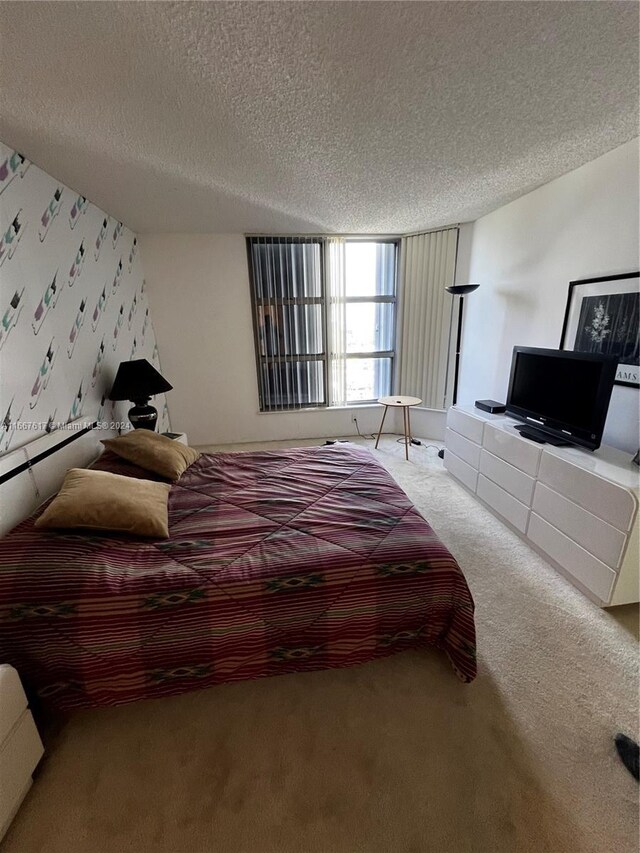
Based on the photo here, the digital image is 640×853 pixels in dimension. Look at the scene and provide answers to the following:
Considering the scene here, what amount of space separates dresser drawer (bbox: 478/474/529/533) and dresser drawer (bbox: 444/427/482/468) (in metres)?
0.16

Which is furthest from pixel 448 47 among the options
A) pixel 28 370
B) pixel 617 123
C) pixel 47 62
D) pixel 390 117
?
pixel 28 370

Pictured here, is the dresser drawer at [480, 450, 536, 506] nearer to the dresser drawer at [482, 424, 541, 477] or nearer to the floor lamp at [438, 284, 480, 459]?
the dresser drawer at [482, 424, 541, 477]

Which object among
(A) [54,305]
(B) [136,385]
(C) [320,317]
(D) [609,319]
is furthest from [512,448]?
(A) [54,305]

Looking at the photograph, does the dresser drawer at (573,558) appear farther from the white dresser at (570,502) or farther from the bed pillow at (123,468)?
the bed pillow at (123,468)

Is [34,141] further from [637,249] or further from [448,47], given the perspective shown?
[637,249]

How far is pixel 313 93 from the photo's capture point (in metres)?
1.43

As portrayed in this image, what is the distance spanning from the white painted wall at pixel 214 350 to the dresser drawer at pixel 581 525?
6.75 feet

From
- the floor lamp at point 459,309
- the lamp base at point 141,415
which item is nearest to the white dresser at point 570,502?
the floor lamp at point 459,309

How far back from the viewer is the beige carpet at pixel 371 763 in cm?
97

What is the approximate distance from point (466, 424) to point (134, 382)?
8.94ft

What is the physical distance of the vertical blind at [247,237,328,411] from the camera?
3.68m

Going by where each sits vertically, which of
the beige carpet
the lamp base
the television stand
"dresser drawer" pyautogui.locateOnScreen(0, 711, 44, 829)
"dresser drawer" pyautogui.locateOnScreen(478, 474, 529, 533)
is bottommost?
the beige carpet

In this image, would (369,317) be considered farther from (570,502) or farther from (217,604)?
(217,604)

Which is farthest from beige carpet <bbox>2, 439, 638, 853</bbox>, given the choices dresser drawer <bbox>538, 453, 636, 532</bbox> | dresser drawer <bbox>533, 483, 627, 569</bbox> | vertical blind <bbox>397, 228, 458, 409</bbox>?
vertical blind <bbox>397, 228, 458, 409</bbox>
